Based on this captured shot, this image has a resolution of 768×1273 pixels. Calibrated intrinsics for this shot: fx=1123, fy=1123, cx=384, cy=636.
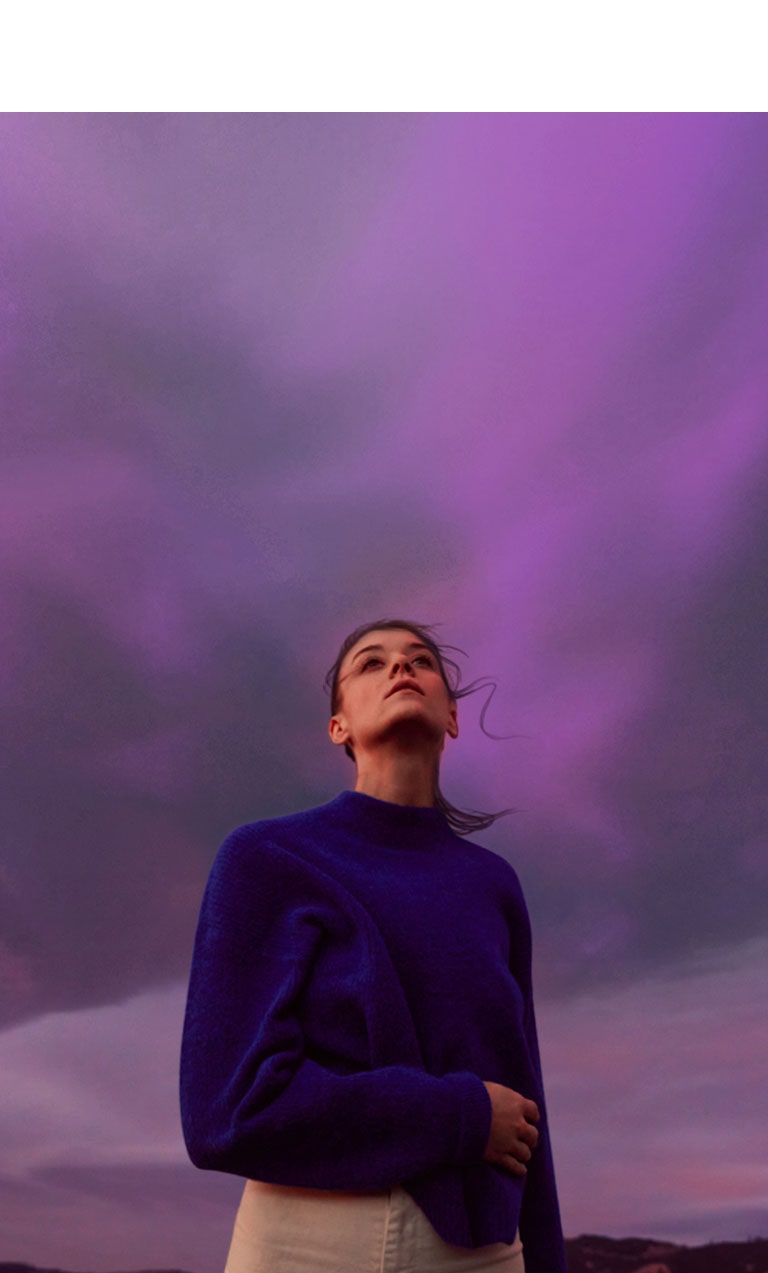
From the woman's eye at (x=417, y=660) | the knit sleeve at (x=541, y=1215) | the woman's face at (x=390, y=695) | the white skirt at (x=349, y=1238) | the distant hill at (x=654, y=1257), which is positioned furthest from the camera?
the distant hill at (x=654, y=1257)

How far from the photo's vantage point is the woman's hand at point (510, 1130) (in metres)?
1.31

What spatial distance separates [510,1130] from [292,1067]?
268 mm

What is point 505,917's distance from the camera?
1.64 m

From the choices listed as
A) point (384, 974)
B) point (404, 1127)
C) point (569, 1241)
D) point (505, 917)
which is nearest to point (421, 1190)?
point (404, 1127)

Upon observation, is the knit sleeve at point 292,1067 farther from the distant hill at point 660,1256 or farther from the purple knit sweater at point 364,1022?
the distant hill at point 660,1256

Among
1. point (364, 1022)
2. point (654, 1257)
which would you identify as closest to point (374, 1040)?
point (364, 1022)


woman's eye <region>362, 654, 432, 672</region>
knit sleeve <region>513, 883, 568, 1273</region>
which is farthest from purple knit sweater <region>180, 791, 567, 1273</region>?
woman's eye <region>362, 654, 432, 672</region>

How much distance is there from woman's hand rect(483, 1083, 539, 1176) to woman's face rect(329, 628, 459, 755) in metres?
0.52

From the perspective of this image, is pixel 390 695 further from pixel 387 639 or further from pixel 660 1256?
pixel 660 1256

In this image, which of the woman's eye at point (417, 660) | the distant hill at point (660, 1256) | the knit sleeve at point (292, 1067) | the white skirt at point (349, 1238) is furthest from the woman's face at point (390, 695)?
the distant hill at point (660, 1256)

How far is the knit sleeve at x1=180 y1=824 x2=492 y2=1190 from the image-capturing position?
1262 mm

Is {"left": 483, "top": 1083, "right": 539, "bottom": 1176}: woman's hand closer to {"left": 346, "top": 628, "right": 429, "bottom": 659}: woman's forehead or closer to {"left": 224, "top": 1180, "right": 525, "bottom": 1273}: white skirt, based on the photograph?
{"left": 224, "top": 1180, "right": 525, "bottom": 1273}: white skirt

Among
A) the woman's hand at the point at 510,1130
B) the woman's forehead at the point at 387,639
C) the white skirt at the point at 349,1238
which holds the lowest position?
the white skirt at the point at 349,1238

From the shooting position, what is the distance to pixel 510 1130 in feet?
4.33
